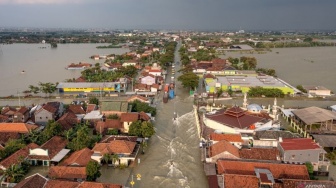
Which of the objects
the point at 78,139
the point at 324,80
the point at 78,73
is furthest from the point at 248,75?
the point at 78,139

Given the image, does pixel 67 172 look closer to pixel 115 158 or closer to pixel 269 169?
pixel 115 158

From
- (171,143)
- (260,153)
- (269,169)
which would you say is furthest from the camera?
(171,143)

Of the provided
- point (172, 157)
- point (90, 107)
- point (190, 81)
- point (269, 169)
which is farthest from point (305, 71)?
point (269, 169)

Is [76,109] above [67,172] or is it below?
above

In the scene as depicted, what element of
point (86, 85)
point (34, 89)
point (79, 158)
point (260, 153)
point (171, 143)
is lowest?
point (171, 143)

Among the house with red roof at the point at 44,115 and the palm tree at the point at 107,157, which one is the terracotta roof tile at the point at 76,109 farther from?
the palm tree at the point at 107,157

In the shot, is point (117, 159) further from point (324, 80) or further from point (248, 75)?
point (324, 80)

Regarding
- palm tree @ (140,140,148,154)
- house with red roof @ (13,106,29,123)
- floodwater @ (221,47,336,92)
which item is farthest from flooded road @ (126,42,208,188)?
floodwater @ (221,47,336,92)
